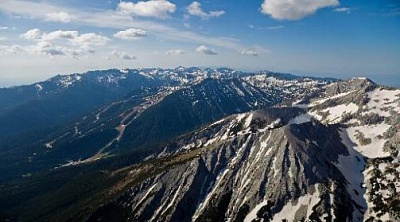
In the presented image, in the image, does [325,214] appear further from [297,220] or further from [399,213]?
[399,213]

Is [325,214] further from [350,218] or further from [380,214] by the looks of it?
[380,214]

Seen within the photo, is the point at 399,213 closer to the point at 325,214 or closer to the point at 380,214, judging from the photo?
the point at 380,214

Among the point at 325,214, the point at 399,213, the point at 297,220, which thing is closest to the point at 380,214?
the point at 399,213

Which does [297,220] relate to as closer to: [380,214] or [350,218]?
Result: [350,218]

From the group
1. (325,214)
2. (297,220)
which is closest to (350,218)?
(325,214)

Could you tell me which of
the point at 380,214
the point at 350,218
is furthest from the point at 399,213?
the point at 350,218

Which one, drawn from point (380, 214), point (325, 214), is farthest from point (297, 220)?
point (380, 214)
